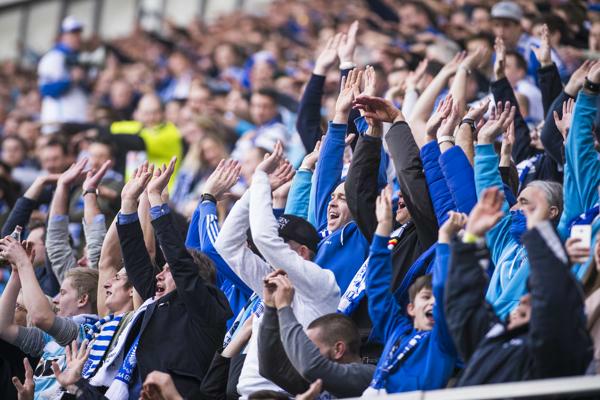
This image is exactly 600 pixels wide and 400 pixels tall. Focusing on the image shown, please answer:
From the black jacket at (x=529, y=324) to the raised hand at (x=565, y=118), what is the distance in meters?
1.89

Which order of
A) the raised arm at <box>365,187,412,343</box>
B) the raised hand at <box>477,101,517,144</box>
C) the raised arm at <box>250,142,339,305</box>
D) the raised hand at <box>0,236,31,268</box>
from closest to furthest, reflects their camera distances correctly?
the raised arm at <box>365,187,412,343</box> → the raised arm at <box>250,142,339,305</box> → the raised hand at <box>477,101,517,144</box> → the raised hand at <box>0,236,31,268</box>

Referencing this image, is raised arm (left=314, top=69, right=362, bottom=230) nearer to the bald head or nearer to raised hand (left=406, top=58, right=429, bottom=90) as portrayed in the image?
raised hand (left=406, top=58, right=429, bottom=90)

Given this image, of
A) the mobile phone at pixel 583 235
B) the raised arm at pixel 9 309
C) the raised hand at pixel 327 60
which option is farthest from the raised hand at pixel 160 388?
the raised hand at pixel 327 60

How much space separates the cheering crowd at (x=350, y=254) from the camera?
14.1ft

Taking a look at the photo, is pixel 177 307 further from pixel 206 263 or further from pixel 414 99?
pixel 414 99

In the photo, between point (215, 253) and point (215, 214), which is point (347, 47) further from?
point (215, 253)

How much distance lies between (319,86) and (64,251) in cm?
193

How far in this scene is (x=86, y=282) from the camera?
21.5 ft

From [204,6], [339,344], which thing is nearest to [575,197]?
[339,344]

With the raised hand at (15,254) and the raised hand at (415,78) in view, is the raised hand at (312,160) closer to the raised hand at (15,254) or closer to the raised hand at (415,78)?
the raised hand at (415,78)

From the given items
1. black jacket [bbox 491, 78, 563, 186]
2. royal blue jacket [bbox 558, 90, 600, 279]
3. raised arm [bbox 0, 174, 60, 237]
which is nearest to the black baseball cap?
royal blue jacket [bbox 558, 90, 600, 279]

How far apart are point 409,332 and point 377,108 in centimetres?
137

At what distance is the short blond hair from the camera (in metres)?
6.53

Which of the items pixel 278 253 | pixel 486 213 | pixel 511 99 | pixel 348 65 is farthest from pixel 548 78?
pixel 486 213
